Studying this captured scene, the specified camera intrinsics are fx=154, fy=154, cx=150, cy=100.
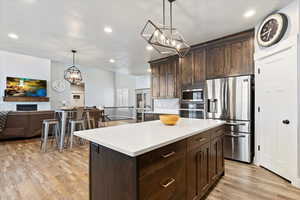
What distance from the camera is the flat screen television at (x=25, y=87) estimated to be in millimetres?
Result: 5752

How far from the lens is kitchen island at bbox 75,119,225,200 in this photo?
108 cm

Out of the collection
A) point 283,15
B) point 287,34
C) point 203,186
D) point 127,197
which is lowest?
point 203,186

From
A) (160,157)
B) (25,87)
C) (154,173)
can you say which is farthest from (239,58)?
(25,87)

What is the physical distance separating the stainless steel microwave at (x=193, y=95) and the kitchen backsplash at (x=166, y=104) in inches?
34.8

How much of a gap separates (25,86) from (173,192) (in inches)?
278

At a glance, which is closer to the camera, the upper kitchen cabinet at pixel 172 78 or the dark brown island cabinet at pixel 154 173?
the dark brown island cabinet at pixel 154 173

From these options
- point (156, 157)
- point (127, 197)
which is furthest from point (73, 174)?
point (156, 157)

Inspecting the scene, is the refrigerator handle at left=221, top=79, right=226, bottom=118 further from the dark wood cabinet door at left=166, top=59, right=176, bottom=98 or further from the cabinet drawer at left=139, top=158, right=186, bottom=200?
the cabinet drawer at left=139, top=158, right=186, bottom=200

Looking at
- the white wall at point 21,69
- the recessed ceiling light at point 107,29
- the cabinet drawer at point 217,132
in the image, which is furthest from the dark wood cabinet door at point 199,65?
the white wall at point 21,69

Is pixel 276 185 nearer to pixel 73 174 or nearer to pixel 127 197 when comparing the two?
pixel 127 197

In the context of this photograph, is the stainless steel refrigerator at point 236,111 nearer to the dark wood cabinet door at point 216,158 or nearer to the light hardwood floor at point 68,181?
the light hardwood floor at point 68,181

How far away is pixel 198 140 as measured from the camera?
1.74 meters

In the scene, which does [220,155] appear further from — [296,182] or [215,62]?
[215,62]

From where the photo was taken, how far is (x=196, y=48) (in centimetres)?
406
